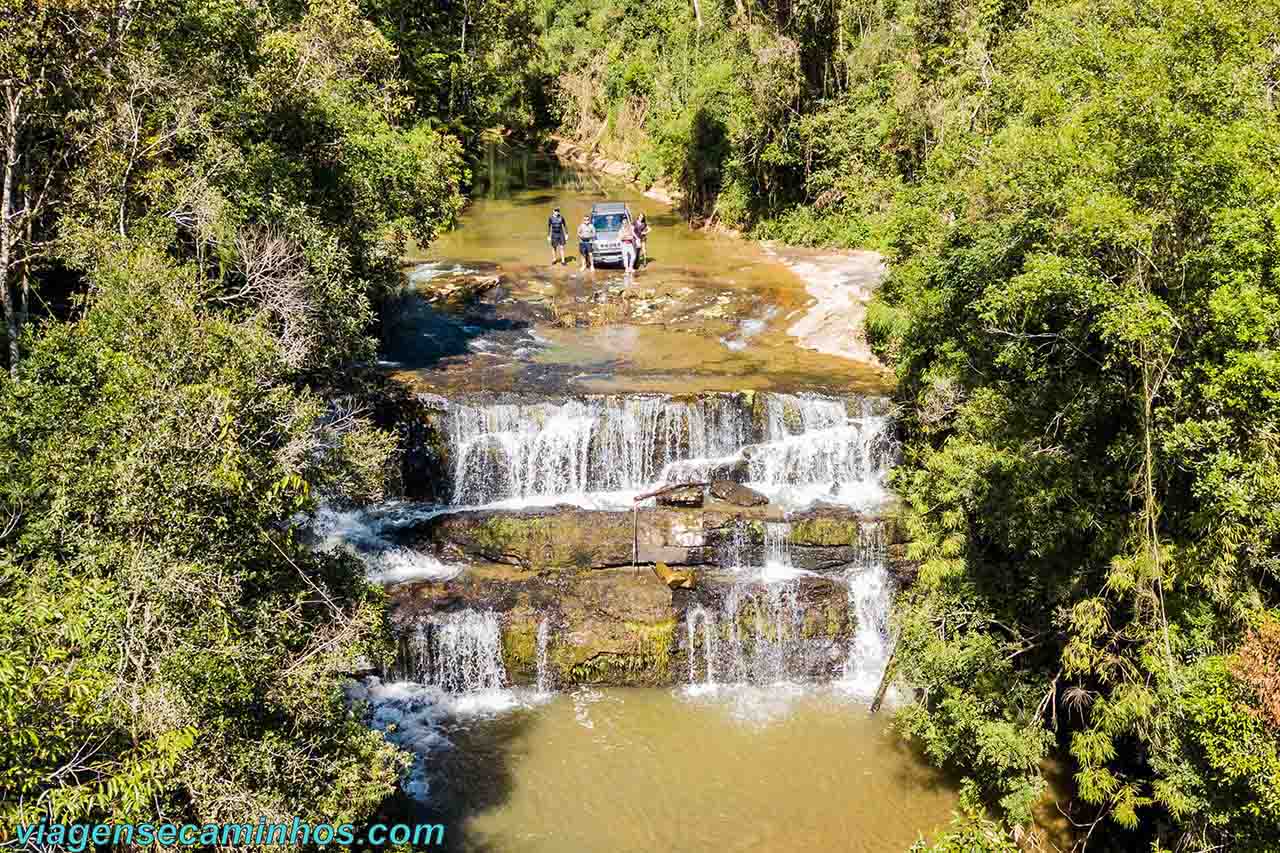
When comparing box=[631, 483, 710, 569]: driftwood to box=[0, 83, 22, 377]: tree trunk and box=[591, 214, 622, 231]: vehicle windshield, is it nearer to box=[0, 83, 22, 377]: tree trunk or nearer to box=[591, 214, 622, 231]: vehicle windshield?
box=[0, 83, 22, 377]: tree trunk

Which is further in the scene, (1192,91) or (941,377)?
(941,377)

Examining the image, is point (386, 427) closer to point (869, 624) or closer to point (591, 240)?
point (869, 624)

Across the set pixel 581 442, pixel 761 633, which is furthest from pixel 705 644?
pixel 581 442

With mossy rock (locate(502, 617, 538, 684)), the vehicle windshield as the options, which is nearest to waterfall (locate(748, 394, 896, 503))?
mossy rock (locate(502, 617, 538, 684))

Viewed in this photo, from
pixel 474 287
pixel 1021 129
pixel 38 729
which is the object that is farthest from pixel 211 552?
→ pixel 474 287

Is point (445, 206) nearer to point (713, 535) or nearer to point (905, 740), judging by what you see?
point (713, 535)

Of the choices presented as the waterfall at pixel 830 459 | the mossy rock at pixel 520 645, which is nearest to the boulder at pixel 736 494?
the waterfall at pixel 830 459
